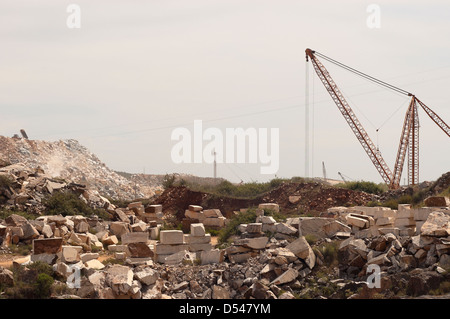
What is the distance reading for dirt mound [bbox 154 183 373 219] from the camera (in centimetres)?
3725

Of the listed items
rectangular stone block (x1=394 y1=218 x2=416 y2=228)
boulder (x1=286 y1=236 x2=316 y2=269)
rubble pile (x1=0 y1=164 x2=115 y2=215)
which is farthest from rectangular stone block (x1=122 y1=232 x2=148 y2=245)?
rubble pile (x1=0 y1=164 x2=115 y2=215)

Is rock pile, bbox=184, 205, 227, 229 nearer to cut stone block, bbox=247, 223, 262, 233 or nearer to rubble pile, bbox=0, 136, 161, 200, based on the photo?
cut stone block, bbox=247, 223, 262, 233

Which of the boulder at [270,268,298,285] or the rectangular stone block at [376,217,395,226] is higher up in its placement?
the rectangular stone block at [376,217,395,226]

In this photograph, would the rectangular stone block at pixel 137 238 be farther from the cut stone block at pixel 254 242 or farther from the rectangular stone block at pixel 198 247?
the cut stone block at pixel 254 242

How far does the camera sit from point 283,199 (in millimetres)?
39125

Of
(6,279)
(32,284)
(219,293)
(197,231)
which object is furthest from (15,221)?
(219,293)

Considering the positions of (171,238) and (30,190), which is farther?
(30,190)

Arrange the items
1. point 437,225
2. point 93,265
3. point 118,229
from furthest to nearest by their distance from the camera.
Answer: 1. point 118,229
2. point 93,265
3. point 437,225

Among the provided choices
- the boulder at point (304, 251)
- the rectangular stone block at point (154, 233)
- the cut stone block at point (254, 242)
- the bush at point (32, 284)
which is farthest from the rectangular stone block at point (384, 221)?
the rectangular stone block at point (154, 233)

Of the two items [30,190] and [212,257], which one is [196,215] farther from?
[212,257]

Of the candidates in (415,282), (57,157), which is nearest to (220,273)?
(415,282)

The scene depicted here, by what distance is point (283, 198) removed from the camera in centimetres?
3922
